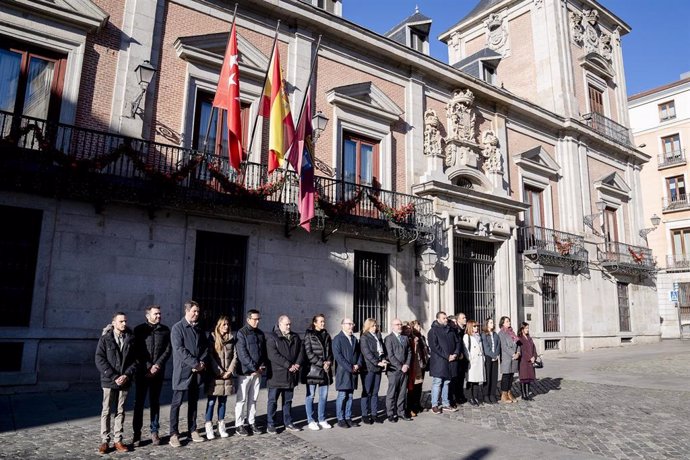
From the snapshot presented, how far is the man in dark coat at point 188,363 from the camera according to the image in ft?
20.0

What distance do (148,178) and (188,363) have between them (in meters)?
5.54

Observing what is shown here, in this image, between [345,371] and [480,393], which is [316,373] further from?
[480,393]

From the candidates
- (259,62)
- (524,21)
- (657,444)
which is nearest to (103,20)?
(259,62)

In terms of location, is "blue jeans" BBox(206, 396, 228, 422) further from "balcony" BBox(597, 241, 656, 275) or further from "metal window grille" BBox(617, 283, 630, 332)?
"metal window grille" BBox(617, 283, 630, 332)

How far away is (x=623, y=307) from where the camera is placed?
885 inches

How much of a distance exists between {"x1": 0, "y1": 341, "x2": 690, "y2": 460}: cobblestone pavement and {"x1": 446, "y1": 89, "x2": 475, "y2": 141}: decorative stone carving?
32.0ft

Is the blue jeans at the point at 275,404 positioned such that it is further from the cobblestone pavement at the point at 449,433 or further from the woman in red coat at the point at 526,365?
the woman in red coat at the point at 526,365

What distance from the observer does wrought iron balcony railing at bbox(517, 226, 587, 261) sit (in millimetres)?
18578

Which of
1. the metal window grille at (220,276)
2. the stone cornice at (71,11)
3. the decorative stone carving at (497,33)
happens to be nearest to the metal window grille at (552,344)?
the metal window grille at (220,276)

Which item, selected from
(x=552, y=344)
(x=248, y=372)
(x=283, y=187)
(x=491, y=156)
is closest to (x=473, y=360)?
(x=248, y=372)

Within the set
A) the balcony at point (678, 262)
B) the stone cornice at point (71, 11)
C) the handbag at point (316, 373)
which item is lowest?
the handbag at point (316, 373)

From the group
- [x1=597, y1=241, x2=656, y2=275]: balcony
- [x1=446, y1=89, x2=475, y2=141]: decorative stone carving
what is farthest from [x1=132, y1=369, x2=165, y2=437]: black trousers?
[x1=597, y1=241, x2=656, y2=275]: balcony

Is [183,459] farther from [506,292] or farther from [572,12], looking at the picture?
[572,12]

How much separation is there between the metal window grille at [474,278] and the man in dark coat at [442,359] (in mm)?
7709
